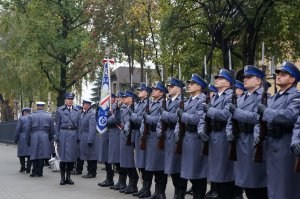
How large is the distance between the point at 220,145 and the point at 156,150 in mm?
2349

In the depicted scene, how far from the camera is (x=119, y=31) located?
26.8 m

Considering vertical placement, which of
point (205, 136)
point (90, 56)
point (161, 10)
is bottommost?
point (205, 136)

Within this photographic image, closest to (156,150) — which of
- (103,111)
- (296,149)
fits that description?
(103,111)

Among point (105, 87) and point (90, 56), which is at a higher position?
point (90, 56)

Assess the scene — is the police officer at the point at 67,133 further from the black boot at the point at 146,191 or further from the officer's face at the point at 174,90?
the officer's face at the point at 174,90

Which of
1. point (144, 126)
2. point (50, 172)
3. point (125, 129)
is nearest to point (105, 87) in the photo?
point (125, 129)

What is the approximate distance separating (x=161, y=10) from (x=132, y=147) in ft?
45.7

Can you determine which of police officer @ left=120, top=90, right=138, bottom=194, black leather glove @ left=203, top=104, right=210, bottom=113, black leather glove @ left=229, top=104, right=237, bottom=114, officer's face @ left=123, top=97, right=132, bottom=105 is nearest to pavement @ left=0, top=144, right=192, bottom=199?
police officer @ left=120, top=90, right=138, bottom=194

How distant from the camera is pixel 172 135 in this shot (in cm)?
977

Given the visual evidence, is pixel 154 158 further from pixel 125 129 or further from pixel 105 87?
pixel 105 87

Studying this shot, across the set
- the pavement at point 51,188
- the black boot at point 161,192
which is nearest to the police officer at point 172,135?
the black boot at point 161,192

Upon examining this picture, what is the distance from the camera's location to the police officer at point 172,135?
9.65m

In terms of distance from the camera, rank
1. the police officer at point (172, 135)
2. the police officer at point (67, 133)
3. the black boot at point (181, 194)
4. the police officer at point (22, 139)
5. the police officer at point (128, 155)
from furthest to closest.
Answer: the police officer at point (22, 139)
the police officer at point (67, 133)
the police officer at point (128, 155)
the police officer at point (172, 135)
the black boot at point (181, 194)

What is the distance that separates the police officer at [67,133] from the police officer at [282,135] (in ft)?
23.9
